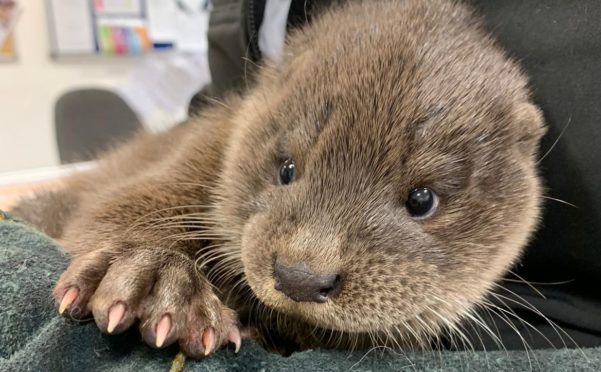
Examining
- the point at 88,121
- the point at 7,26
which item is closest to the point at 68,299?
the point at 88,121

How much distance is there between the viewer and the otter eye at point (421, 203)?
1.07 meters

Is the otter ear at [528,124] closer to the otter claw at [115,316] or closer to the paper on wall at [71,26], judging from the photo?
the otter claw at [115,316]

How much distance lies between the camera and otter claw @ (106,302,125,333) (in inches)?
35.8

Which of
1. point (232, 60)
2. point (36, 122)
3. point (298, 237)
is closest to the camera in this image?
point (298, 237)

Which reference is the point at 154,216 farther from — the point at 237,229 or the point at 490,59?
the point at 490,59

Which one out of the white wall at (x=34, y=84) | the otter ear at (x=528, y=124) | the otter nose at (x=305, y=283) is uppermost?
the otter ear at (x=528, y=124)

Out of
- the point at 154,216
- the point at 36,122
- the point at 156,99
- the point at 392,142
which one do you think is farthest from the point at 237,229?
the point at 36,122

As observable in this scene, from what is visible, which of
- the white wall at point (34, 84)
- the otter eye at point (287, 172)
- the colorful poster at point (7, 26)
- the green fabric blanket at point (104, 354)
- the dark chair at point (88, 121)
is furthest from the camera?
the white wall at point (34, 84)

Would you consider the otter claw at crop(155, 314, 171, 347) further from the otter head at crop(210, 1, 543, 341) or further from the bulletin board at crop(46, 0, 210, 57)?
the bulletin board at crop(46, 0, 210, 57)

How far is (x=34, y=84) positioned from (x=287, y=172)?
13.0 ft

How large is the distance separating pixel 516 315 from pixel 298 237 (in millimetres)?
525

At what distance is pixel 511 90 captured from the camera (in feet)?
3.91

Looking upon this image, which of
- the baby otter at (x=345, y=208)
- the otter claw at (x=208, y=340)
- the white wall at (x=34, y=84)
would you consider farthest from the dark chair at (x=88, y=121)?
the otter claw at (x=208, y=340)

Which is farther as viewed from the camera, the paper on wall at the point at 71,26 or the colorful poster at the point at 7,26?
the paper on wall at the point at 71,26
